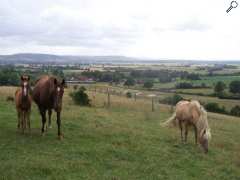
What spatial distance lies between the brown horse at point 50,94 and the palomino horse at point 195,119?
A: 487 cm

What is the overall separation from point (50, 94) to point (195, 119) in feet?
17.8

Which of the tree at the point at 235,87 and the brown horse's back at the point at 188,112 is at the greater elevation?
the brown horse's back at the point at 188,112

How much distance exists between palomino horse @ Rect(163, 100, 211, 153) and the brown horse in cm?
487

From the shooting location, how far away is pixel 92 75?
66.6 metres

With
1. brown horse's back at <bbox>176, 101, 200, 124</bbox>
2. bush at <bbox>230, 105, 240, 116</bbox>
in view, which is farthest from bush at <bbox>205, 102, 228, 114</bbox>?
brown horse's back at <bbox>176, 101, 200, 124</bbox>

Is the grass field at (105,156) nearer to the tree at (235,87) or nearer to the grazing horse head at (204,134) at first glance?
the grazing horse head at (204,134)

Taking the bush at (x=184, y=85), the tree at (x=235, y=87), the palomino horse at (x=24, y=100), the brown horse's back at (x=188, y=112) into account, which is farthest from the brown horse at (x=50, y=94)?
the bush at (x=184, y=85)

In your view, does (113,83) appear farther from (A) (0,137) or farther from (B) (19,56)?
(B) (19,56)

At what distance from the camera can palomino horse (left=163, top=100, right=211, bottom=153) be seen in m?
12.7

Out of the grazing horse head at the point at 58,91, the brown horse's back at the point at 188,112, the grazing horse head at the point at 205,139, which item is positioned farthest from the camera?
the brown horse's back at the point at 188,112

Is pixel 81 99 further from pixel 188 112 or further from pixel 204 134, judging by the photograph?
pixel 204 134

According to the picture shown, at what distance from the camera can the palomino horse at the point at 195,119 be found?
41.8 ft

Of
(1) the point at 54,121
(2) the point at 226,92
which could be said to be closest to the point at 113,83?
(2) the point at 226,92

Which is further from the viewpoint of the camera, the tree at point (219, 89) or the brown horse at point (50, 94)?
the tree at point (219, 89)
